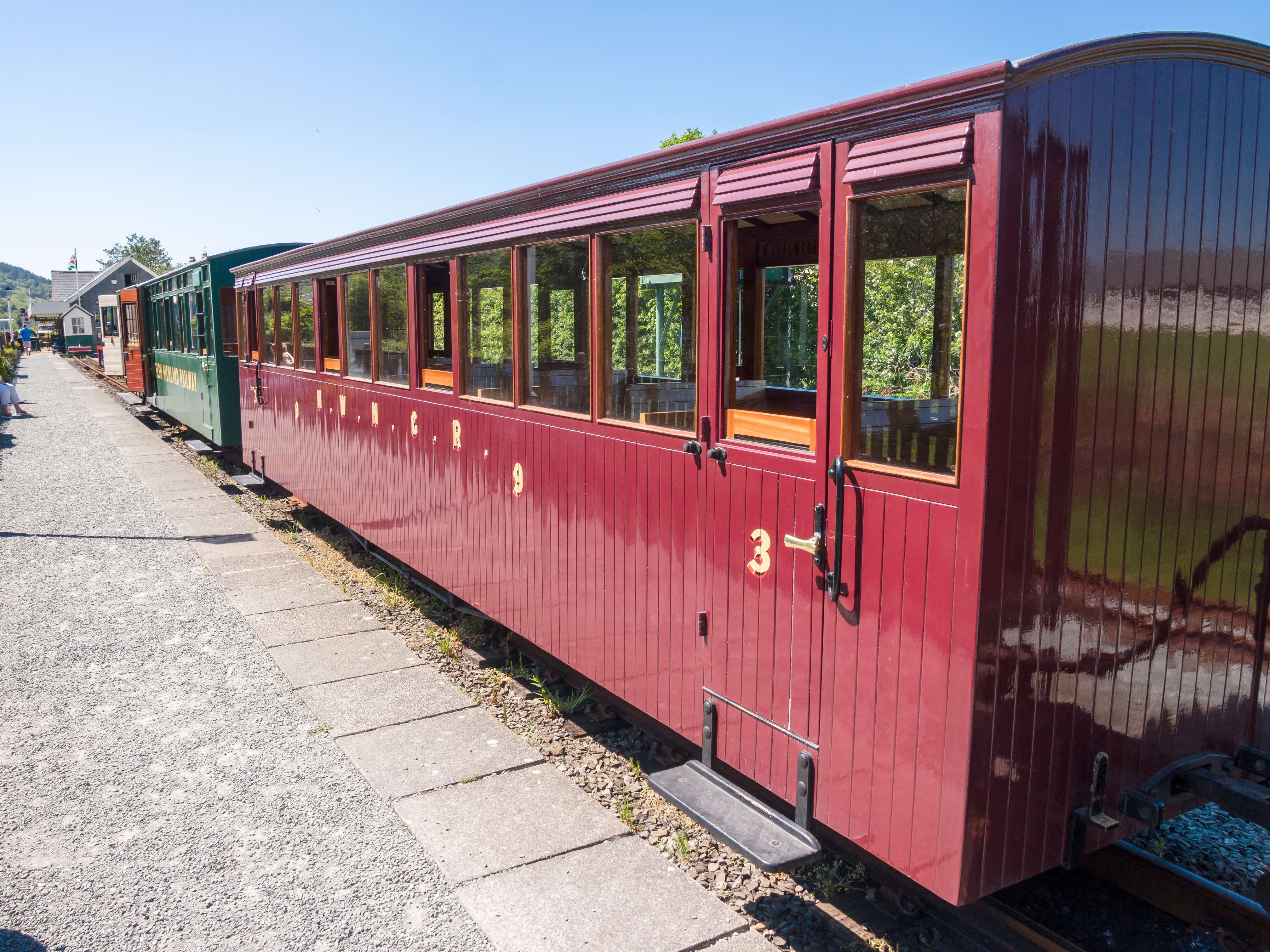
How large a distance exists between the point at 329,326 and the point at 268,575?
7.00ft

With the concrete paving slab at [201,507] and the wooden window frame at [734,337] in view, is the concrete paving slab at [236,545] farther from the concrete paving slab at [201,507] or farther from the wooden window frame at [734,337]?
the wooden window frame at [734,337]

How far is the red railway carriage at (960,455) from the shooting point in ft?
7.97

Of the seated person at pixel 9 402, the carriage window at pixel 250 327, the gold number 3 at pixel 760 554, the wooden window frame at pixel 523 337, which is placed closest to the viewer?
the gold number 3 at pixel 760 554

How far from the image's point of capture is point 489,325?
504 cm

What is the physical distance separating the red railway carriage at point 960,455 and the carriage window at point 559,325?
99mm

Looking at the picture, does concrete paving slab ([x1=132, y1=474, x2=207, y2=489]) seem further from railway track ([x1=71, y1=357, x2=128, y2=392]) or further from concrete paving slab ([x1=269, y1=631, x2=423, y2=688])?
railway track ([x1=71, y1=357, x2=128, y2=392])

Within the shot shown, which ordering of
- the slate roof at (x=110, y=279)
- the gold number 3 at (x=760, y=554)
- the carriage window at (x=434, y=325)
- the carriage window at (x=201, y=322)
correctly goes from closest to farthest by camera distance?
the gold number 3 at (x=760, y=554)
the carriage window at (x=434, y=325)
the carriage window at (x=201, y=322)
the slate roof at (x=110, y=279)

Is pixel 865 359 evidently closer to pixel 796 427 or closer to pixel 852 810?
pixel 796 427

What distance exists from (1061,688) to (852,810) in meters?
0.71

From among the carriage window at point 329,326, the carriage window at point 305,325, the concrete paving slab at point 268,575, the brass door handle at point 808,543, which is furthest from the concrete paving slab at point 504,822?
the carriage window at point 305,325

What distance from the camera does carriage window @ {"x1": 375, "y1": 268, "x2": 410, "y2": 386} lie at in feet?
20.4

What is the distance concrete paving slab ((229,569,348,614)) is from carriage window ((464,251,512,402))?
261cm

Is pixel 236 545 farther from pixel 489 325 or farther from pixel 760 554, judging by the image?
pixel 760 554

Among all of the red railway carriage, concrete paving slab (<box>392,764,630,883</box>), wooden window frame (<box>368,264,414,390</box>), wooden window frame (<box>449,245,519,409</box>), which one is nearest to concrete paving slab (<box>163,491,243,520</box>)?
wooden window frame (<box>368,264,414,390</box>)
